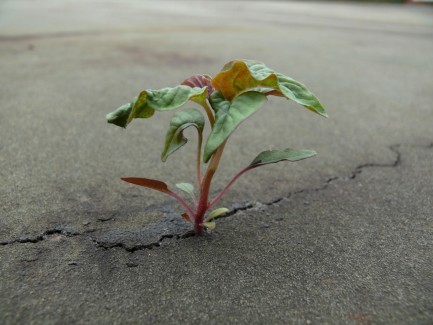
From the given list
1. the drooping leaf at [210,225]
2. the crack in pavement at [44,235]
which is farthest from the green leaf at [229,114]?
the crack in pavement at [44,235]

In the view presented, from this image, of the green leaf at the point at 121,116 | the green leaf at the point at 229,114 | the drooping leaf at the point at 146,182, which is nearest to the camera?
the green leaf at the point at 229,114

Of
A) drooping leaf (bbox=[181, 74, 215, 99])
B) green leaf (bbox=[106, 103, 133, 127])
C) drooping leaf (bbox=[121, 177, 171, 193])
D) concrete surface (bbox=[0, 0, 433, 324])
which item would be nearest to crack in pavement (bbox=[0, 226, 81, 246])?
concrete surface (bbox=[0, 0, 433, 324])

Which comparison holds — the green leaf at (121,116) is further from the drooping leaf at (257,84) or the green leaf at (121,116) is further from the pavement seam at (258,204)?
the pavement seam at (258,204)

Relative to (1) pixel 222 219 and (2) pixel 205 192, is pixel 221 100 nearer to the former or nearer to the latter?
(2) pixel 205 192

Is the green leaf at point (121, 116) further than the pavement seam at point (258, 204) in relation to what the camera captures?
No

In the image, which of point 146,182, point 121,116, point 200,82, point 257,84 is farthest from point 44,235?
point 257,84

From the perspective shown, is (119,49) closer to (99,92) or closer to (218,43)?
(218,43)
